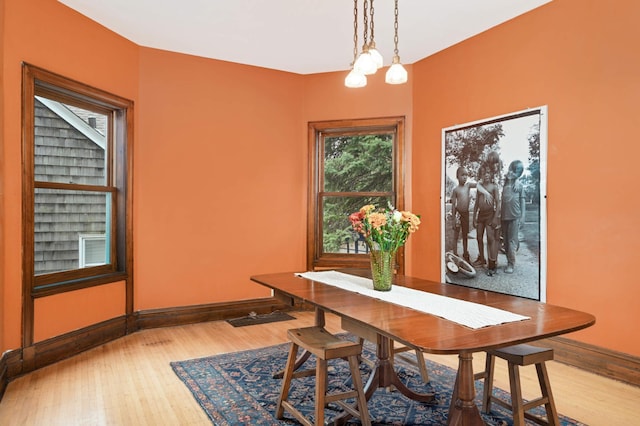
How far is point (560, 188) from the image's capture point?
3.45m

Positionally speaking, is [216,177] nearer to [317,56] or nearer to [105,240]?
[105,240]

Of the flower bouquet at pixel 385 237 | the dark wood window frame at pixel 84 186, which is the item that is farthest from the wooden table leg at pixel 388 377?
the dark wood window frame at pixel 84 186

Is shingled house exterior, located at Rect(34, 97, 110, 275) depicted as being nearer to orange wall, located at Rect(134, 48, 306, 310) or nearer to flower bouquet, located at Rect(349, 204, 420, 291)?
orange wall, located at Rect(134, 48, 306, 310)

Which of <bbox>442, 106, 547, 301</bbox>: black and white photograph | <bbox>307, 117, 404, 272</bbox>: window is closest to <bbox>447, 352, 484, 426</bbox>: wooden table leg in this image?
<bbox>442, 106, 547, 301</bbox>: black and white photograph

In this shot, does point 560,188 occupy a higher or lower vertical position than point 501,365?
higher

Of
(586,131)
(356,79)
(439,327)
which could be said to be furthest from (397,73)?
(586,131)

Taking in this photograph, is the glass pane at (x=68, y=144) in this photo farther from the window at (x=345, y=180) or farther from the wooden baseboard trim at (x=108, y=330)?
the window at (x=345, y=180)

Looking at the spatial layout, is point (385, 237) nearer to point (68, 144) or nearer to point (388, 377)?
point (388, 377)

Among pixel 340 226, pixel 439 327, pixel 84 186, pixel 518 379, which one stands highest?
pixel 84 186

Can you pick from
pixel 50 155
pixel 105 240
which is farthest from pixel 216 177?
pixel 50 155

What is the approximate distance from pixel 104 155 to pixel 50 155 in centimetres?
59

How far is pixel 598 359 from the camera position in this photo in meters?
3.23

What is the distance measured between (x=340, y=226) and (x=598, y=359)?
2.88 m

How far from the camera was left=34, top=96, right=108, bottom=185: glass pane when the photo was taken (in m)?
3.55
